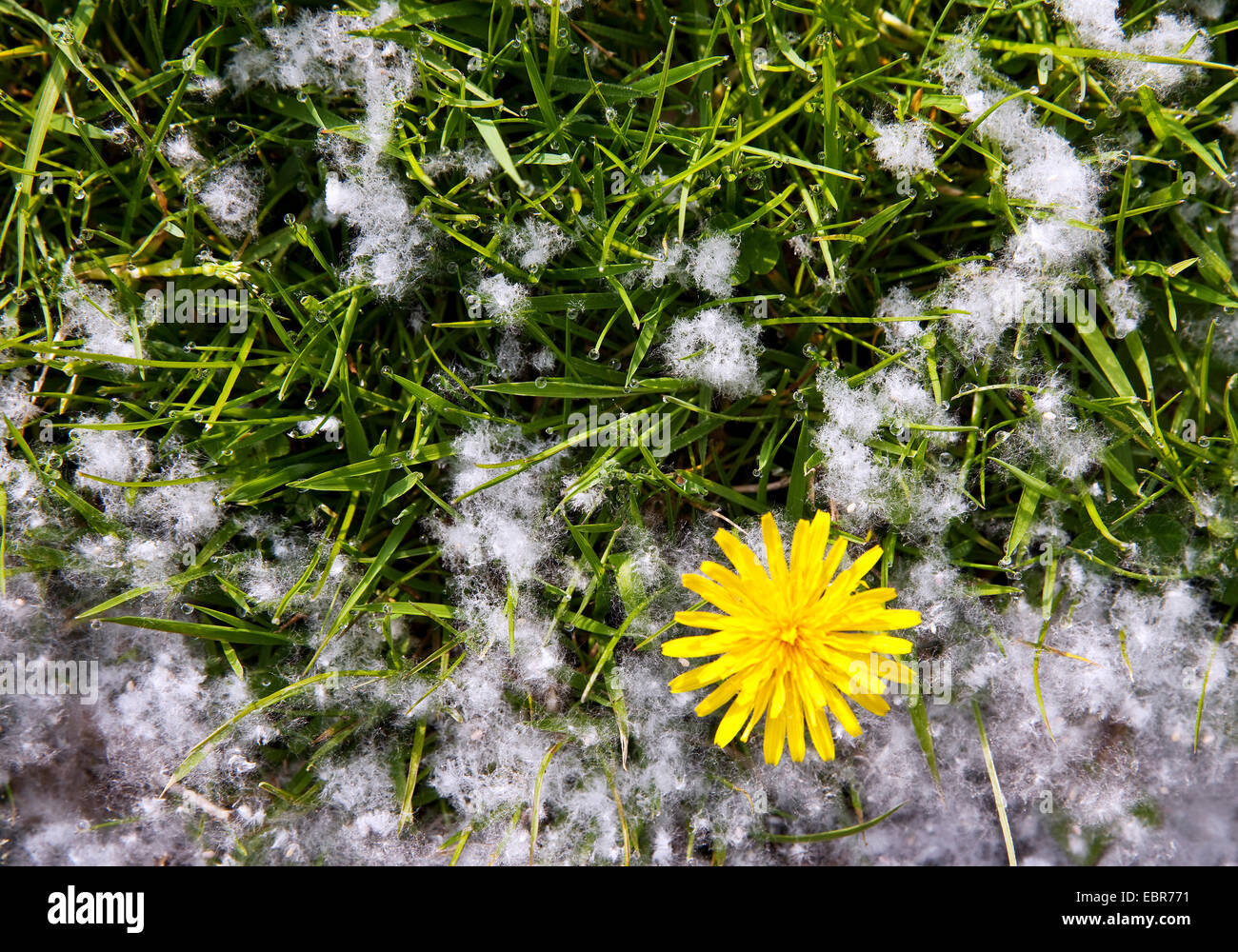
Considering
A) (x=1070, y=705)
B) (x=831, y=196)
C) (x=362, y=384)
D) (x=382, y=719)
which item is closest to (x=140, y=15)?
(x=362, y=384)

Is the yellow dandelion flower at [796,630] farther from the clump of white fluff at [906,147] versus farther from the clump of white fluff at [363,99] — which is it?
the clump of white fluff at [363,99]

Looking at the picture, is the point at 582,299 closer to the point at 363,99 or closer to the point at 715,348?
the point at 715,348

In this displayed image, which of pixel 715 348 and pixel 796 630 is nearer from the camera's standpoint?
pixel 796 630

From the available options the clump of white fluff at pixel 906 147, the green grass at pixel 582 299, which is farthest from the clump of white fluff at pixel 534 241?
the clump of white fluff at pixel 906 147

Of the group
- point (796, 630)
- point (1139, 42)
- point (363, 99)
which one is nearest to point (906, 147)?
point (1139, 42)

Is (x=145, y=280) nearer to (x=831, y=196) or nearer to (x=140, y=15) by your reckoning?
(x=140, y=15)

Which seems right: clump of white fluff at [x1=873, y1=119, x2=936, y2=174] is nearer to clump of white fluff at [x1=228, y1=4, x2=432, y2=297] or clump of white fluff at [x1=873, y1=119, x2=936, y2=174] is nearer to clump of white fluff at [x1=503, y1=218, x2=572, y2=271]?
clump of white fluff at [x1=503, y1=218, x2=572, y2=271]

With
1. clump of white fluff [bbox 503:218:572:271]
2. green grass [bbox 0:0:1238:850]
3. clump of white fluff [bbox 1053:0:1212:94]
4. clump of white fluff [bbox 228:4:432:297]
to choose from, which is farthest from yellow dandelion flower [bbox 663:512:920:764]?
clump of white fluff [bbox 1053:0:1212:94]

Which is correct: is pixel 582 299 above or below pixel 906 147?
below
